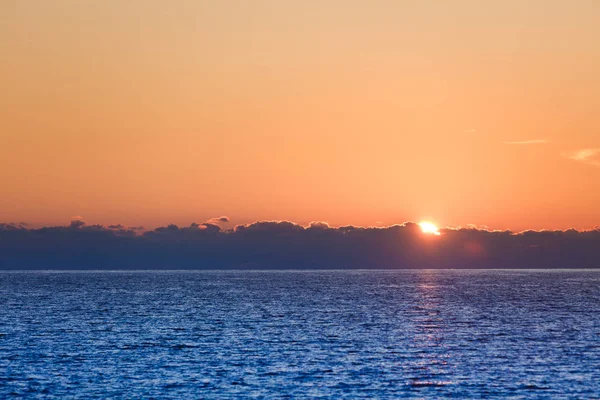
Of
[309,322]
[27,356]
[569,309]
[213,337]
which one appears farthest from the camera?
[569,309]

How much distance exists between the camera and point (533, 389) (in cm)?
Result: 5916

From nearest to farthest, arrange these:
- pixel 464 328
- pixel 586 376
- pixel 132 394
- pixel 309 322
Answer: pixel 132 394 → pixel 586 376 → pixel 464 328 → pixel 309 322

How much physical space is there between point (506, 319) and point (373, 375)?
60.9 meters

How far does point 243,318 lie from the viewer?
122m

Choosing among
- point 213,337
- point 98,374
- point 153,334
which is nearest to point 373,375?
point 98,374

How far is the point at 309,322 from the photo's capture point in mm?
115000

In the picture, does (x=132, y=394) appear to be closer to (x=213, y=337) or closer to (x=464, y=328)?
(x=213, y=337)

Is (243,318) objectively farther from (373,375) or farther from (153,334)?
(373,375)

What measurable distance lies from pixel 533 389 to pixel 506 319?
63286mm

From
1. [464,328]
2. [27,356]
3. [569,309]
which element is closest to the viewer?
[27,356]

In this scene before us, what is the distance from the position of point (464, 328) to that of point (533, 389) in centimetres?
4847

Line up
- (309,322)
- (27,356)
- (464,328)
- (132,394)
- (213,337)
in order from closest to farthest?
(132,394) < (27,356) < (213,337) < (464,328) < (309,322)

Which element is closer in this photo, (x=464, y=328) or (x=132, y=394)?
(x=132, y=394)

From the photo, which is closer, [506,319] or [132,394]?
[132,394]
